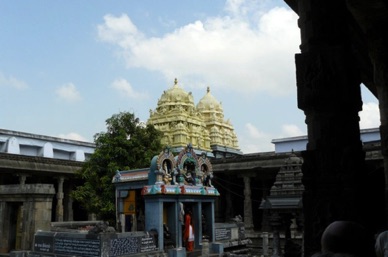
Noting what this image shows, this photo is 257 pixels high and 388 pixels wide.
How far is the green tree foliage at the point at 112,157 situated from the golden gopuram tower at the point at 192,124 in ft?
44.0

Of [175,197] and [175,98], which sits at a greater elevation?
[175,98]

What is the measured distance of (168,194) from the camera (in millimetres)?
15992

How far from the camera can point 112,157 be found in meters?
23.8

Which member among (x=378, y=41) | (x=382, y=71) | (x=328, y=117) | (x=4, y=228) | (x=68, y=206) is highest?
(x=378, y=41)

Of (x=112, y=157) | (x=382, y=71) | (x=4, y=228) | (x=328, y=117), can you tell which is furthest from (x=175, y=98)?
(x=328, y=117)

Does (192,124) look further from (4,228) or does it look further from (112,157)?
(4,228)

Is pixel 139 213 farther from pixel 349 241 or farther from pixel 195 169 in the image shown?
pixel 349 241

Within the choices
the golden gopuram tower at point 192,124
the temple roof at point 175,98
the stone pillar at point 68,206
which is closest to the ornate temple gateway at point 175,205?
the stone pillar at point 68,206

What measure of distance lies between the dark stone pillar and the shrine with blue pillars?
12147 mm

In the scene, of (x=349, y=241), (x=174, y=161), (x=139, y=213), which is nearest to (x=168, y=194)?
(x=174, y=161)

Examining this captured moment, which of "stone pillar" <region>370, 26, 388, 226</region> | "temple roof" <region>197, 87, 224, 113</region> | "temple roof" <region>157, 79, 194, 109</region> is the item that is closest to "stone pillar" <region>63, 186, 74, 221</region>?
"temple roof" <region>157, 79, 194, 109</region>

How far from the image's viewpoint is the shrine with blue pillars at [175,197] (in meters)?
15.7

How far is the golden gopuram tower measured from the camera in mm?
41188

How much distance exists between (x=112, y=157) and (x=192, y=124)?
20.9 meters
